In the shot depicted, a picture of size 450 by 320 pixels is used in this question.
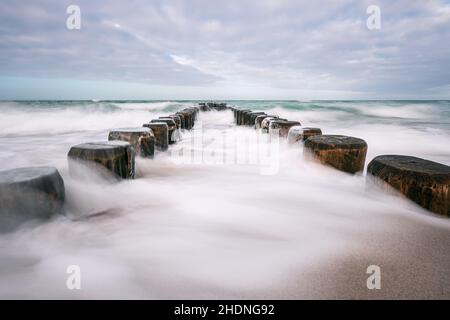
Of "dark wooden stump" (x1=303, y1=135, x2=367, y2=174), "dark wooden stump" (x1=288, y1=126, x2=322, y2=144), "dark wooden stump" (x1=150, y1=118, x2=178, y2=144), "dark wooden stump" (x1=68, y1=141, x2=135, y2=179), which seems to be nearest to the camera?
"dark wooden stump" (x1=68, y1=141, x2=135, y2=179)

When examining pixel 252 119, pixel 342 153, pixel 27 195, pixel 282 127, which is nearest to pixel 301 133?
pixel 342 153

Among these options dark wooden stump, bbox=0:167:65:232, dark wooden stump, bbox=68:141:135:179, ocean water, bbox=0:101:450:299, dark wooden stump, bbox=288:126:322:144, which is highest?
dark wooden stump, bbox=288:126:322:144

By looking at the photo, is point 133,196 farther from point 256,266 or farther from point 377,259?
point 377,259

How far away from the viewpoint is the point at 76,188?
7.80 ft

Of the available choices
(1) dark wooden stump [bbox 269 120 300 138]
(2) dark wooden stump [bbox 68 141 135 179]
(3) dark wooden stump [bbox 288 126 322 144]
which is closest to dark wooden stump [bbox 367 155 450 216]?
(3) dark wooden stump [bbox 288 126 322 144]

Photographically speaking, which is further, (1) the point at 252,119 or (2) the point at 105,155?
(1) the point at 252,119

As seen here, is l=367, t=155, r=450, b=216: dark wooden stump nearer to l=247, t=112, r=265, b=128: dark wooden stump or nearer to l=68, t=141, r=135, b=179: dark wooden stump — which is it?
l=68, t=141, r=135, b=179: dark wooden stump

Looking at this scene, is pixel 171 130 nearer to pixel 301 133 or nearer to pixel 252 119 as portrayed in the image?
pixel 301 133

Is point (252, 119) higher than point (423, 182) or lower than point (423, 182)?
higher

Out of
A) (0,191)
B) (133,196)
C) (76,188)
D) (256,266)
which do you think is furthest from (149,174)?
(256,266)

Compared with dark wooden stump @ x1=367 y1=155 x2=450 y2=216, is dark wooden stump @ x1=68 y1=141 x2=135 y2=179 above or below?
above

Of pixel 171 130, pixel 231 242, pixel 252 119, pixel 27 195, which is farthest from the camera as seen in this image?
pixel 252 119

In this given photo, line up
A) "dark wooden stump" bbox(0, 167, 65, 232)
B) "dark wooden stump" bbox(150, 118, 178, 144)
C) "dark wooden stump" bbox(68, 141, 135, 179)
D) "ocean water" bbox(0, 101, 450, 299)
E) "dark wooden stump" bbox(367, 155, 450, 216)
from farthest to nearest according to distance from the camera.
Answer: "dark wooden stump" bbox(150, 118, 178, 144) < "dark wooden stump" bbox(68, 141, 135, 179) < "dark wooden stump" bbox(367, 155, 450, 216) < "dark wooden stump" bbox(0, 167, 65, 232) < "ocean water" bbox(0, 101, 450, 299)

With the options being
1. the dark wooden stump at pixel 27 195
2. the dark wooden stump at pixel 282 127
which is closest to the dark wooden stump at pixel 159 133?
the dark wooden stump at pixel 282 127
